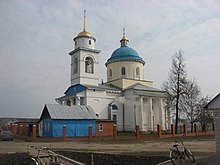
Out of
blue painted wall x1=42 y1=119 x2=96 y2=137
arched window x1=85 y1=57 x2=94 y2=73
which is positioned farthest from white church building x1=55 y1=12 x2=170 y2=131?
blue painted wall x1=42 y1=119 x2=96 y2=137

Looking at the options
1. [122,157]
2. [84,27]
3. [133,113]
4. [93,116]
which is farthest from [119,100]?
[122,157]

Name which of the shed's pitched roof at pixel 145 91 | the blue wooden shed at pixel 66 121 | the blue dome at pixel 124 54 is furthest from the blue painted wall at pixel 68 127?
the blue dome at pixel 124 54

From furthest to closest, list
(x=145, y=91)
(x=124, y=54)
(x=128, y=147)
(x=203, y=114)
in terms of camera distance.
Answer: (x=124, y=54) → (x=145, y=91) → (x=203, y=114) → (x=128, y=147)

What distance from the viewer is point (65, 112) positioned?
32.7 m

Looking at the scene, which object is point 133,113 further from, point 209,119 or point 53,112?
point 53,112

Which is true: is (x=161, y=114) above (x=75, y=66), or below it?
below

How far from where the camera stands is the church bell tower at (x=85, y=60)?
137 ft

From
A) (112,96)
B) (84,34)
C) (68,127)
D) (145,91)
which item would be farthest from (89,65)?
(68,127)

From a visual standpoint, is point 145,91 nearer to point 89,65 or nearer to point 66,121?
point 89,65

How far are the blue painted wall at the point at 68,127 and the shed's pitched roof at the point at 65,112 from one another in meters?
0.53

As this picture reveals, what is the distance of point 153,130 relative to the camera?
41594 millimetres

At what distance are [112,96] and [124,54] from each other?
8.54m

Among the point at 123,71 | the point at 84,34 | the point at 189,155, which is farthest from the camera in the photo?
the point at 123,71

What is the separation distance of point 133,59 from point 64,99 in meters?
13.7
